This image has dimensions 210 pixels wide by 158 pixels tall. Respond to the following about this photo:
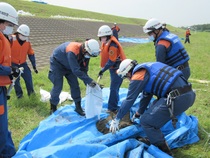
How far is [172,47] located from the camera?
13.8 feet

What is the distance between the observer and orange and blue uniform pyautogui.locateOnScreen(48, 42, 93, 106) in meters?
4.28

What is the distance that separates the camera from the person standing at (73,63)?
167 inches

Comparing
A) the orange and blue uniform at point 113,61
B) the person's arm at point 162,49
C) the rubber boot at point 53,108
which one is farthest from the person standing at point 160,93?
the rubber boot at point 53,108

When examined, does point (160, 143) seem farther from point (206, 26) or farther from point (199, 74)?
point (206, 26)

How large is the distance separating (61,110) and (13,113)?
1092 millimetres

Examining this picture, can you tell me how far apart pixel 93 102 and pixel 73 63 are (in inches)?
35.8

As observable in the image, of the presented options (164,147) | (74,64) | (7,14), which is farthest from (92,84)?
(7,14)

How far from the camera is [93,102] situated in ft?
15.1

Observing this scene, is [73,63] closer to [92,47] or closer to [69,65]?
[69,65]

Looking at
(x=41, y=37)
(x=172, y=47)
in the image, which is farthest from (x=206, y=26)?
(x=172, y=47)

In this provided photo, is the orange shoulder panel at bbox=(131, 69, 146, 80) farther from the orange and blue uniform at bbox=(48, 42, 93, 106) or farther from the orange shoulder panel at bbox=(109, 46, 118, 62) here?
the orange shoulder panel at bbox=(109, 46, 118, 62)

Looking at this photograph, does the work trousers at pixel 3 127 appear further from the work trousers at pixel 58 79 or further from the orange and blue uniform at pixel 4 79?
the work trousers at pixel 58 79

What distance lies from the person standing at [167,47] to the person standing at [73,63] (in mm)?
1098

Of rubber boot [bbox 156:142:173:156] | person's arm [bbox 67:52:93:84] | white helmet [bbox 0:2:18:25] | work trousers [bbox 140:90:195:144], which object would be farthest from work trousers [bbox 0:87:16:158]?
rubber boot [bbox 156:142:173:156]
